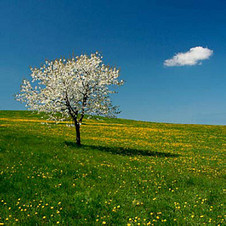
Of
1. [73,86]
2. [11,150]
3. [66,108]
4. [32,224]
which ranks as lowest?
[32,224]

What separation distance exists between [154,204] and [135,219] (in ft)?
6.00

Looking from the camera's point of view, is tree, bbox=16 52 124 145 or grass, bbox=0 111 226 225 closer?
grass, bbox=0 111 226 225

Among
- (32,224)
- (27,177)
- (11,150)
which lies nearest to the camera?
(32,224)

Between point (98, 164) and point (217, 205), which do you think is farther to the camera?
point (98, 164)

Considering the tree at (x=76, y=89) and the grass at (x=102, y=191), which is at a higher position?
the tree at (x=76, y=89)

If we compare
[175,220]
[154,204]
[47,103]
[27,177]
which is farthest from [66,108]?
[175,220]

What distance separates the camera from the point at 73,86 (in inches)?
970

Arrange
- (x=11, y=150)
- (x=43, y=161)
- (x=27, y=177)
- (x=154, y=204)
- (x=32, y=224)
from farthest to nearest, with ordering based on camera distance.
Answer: (x=11, y=150) < (x=43, y=161) < (x=27, y=177) < (x=154, y=204) < (x=32, y=224)

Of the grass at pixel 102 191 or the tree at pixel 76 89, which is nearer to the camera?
the grass at pixel 102 191

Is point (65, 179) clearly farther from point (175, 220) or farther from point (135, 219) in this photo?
point (175, 220)

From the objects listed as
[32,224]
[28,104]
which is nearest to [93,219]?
[32,224]

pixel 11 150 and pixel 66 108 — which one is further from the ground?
pixel 66 108

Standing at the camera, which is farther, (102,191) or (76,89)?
(76,89)

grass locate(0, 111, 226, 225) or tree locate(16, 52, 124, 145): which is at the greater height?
tree locate(16, 52, 124, 145)
